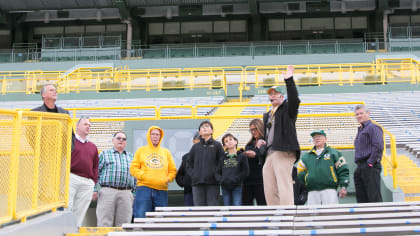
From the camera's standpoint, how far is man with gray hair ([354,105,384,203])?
6.51 meters

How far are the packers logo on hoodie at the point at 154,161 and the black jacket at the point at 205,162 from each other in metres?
0.40

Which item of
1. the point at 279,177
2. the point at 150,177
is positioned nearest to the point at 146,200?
the point at 150,177

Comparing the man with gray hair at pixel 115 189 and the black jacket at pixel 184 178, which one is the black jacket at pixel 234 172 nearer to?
the black jacket at pixel 184 178

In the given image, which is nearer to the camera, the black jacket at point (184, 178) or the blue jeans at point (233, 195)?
the blue jeans at point (233, 195)

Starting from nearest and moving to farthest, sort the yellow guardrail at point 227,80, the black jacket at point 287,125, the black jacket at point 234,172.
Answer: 1. the black jacket at point 287,125
2. the black jacket at point 234,172
3. the yellow guardrail at point 227,80

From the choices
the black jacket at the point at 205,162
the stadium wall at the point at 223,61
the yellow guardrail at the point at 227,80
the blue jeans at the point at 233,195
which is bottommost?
the blue jeans at the point at 233,195

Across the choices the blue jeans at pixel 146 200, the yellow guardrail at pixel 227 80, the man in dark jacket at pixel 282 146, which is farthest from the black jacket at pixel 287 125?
the yellow guardrail at pixel 227 80

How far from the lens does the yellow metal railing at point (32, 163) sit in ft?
12.2

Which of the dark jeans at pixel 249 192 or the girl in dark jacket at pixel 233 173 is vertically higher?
the girl in dark jacket at pixel 233 173

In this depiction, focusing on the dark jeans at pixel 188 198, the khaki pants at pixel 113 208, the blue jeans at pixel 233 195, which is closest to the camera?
the khaki pants at pixel 113 208

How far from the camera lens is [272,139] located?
5355 mm

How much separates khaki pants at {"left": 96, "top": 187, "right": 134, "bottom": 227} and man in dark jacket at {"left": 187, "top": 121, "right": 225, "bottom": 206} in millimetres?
933

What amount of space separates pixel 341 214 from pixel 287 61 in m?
26.0

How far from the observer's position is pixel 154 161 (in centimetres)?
666
